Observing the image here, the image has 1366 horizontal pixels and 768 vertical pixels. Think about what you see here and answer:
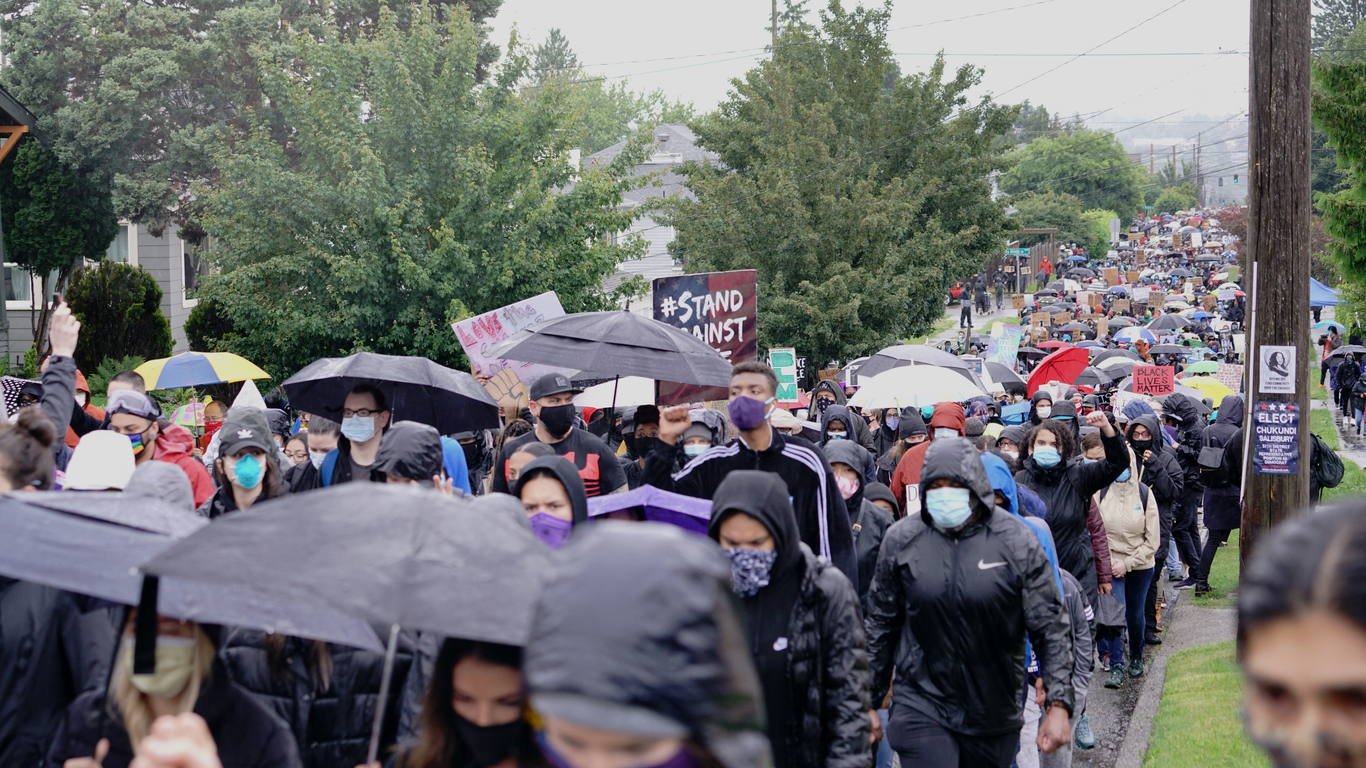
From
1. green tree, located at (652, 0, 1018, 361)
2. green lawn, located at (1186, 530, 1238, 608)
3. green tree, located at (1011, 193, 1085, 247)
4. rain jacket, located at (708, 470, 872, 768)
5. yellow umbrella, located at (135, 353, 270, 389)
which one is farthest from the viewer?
green tree, located at (1011, 193, 1085, 247)

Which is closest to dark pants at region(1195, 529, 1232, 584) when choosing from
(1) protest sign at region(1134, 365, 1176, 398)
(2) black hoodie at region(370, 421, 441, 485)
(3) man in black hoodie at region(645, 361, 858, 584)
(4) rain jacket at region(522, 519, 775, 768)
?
(1) protest sign at region(1134, 365, 1176, 398)

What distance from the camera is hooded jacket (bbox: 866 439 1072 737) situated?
523 centimetres

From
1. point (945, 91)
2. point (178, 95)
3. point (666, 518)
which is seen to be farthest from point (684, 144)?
point (666, 518)

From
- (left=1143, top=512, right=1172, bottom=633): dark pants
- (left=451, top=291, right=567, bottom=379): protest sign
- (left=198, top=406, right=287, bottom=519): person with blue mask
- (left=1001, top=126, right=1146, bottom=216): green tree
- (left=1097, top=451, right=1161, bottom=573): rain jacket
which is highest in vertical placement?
(left=1001, top=126, right=1146, bottom=216): green tree

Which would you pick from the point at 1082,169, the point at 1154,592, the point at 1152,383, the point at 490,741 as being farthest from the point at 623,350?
the point at 1082,169

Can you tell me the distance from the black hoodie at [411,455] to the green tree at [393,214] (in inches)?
485

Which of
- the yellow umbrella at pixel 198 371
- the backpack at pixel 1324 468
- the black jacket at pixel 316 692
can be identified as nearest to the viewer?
the black jacket at pixel 316 692

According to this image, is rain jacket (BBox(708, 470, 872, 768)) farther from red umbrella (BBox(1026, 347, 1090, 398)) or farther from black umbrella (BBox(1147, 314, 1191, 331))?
black umbrella (BBox(1147, 314, 1191, 331))

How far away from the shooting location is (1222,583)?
A: 1366 centimetres

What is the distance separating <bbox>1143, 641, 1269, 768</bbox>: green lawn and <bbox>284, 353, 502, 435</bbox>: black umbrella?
15.1 ft

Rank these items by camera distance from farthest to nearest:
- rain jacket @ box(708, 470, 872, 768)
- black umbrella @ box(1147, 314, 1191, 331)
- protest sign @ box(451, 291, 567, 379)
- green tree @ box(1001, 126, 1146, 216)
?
green tree @ box(1001, 126, 1146, 216)
black umbrella @ box(1147, 314, 1191, 331)
protest sign @ box(451, 291, 567, 379)
rain jacket @ box(708, 470, 872, 768)

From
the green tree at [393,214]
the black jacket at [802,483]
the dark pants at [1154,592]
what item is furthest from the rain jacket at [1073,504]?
the green tree at [393,214]

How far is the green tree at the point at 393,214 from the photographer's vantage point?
18.3m

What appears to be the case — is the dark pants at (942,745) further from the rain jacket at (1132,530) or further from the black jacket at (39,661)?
the rain jacket at (1132,530)
